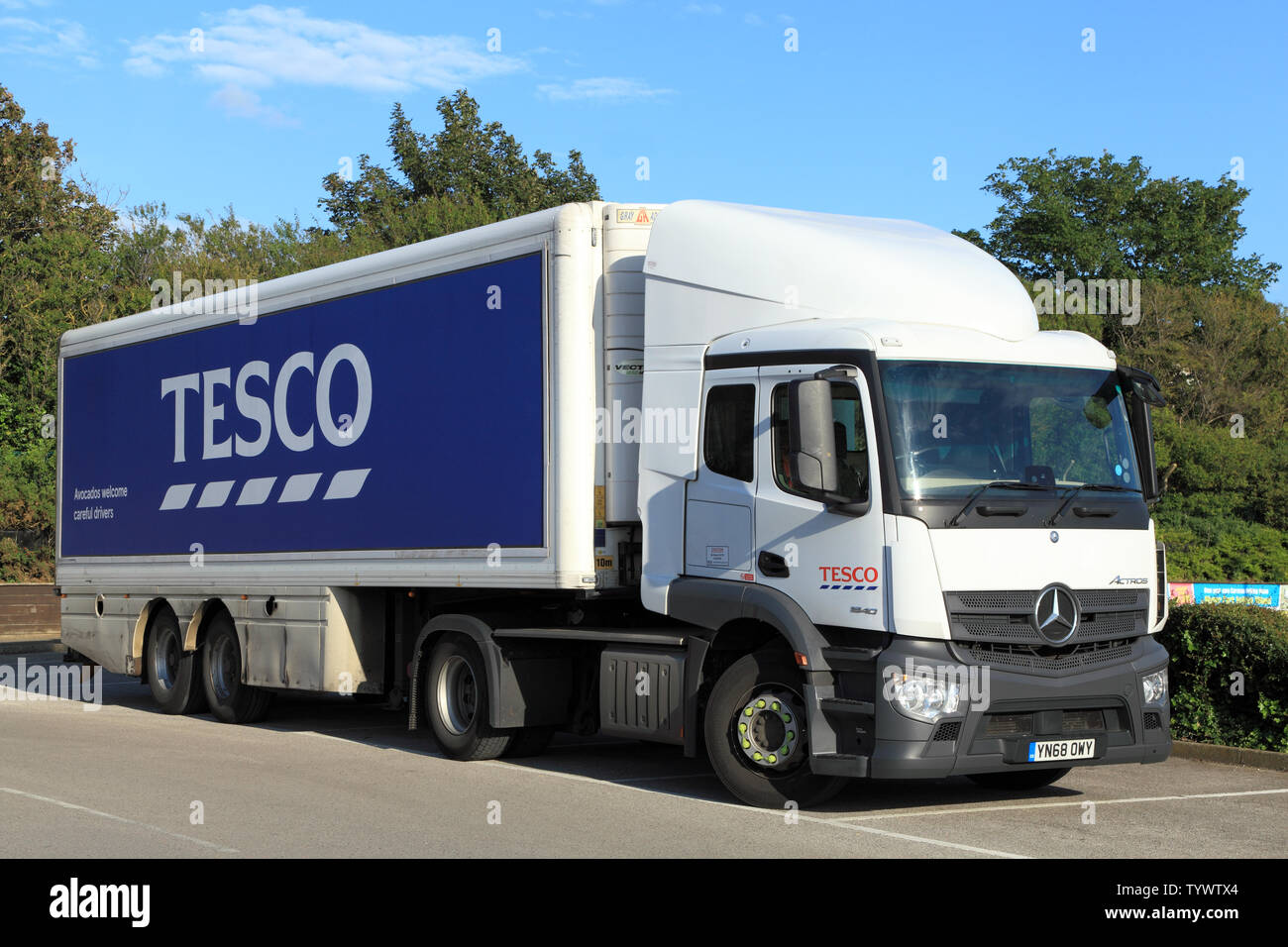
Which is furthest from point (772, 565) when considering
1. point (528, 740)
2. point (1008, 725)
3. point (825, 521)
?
point (528, 740)

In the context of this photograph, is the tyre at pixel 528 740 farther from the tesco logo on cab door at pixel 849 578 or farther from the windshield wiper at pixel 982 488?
the windshield wiper at pixel 982 488

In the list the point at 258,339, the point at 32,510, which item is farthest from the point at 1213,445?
the point at 258,339

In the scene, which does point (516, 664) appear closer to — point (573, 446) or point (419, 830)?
point (573, 446)

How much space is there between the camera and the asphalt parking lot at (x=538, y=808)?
8.42m

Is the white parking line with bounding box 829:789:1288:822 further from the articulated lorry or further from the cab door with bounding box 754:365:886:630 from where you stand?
the cab door with bounding box 754:365:886:630

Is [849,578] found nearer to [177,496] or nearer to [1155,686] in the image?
[1155,686]

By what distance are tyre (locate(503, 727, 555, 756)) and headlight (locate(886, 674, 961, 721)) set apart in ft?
A: 13.0

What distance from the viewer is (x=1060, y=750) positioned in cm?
930

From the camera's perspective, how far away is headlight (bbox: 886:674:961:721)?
8.95 meters

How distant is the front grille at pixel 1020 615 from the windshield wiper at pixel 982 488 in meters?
0.45

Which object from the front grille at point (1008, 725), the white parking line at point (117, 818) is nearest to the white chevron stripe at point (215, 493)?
the white parking line at point (117, 818)

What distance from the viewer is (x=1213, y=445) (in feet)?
135

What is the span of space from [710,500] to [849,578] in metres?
1.27

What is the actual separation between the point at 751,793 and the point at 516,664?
8.47ft
